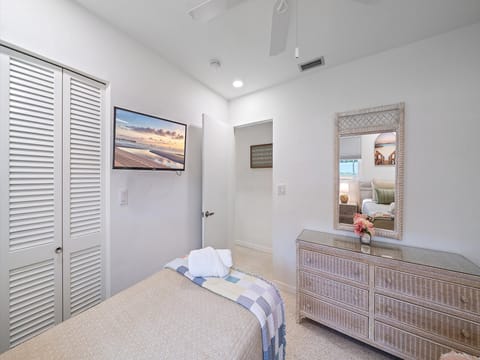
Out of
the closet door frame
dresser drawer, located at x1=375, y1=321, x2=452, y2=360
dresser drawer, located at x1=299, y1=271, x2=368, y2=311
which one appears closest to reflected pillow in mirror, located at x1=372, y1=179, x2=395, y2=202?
dresser drawer, located at x1=299, y1=271, x2=368, y2=311

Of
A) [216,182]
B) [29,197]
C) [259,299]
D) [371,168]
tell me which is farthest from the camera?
[216,182]

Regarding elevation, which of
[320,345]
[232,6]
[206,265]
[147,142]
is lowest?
[320,345]

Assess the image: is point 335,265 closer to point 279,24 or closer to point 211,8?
point 279,24

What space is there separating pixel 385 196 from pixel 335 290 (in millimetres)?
995

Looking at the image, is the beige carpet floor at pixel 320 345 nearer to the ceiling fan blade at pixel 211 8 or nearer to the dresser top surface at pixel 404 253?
the dresser top surface at pixel 404 253

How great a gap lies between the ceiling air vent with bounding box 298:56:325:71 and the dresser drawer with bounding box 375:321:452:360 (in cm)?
242

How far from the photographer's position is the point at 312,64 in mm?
1953

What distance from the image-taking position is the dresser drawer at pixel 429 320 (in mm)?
1188

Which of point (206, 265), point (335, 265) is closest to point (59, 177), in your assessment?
point (206, 265)

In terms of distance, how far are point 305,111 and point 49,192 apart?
2.45 metres

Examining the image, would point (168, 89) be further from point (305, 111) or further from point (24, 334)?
point (24, 334)

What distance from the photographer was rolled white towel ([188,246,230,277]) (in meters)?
1.27

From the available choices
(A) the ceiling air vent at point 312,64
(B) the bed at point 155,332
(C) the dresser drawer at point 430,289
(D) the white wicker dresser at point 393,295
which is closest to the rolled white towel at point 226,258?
(B) the bed at point 155,332

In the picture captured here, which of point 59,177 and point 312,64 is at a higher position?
point 312,64
